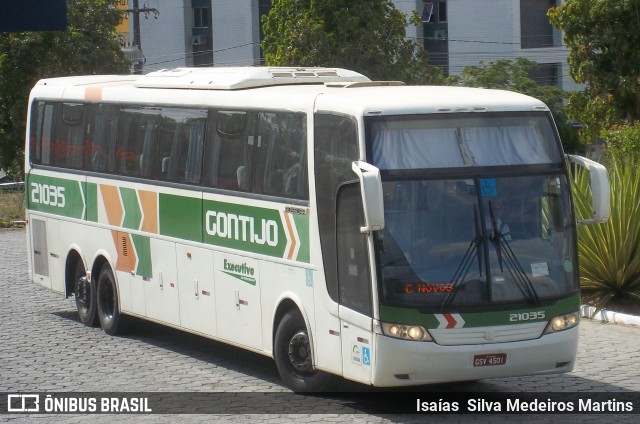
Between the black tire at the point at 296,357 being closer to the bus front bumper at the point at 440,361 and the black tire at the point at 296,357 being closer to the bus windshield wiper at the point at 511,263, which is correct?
the bus front bumper at the point at 440,361

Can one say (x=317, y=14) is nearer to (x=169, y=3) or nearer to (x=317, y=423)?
(x=317, y=423)

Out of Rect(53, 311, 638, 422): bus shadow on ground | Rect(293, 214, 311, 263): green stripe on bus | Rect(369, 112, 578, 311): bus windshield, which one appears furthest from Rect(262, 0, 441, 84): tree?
Rect(369, 112, 578, 311): bus windshield

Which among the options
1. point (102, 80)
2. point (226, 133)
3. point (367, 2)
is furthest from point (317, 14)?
point (226, 133)

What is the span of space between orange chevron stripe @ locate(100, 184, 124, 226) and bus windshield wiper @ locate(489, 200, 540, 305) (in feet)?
19.8

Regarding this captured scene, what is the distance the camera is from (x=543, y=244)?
33.4 ft

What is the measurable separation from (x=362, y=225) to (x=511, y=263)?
125 centimetres

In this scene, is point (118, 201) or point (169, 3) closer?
point (118, 201)

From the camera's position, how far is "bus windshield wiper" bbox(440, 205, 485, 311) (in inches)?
385

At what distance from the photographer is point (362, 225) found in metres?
9.99

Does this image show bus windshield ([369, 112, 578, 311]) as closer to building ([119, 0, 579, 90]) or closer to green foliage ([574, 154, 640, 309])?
green foliage ([574, 154, 640, 309])

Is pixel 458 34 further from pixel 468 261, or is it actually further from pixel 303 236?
pixel 468 261

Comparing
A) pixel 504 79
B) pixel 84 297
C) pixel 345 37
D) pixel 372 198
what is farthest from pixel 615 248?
pixel 504 79

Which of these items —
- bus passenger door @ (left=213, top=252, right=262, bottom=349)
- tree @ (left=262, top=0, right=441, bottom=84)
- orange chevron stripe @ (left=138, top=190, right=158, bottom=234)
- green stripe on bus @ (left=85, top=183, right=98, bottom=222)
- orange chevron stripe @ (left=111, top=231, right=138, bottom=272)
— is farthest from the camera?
tree @ (left=262, top=0, right=441, bottom=84)

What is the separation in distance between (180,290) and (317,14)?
15.8m
